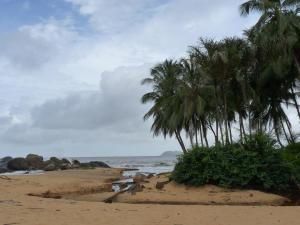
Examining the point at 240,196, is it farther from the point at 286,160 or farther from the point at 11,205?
the point at 11,205

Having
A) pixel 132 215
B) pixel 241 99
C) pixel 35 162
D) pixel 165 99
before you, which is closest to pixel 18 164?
pixel 35 162

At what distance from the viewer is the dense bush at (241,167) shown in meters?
19.5

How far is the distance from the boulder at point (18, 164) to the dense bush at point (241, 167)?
54285mm

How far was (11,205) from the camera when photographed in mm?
14047

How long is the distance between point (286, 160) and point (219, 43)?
1161 centimetres

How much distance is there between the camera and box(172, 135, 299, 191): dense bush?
19547mm

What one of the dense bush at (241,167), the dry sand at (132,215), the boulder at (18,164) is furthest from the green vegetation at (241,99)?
the boulder at (18,164)

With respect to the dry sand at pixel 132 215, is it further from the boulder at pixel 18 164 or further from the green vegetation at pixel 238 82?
the boulder at pixel 18 164

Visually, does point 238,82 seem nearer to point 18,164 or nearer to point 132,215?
point 132,215

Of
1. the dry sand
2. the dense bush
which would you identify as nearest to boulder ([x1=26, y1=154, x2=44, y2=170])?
the dense bush

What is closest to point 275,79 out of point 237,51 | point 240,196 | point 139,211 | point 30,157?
point 237,51

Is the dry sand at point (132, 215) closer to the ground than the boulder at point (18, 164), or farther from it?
closer to the ground

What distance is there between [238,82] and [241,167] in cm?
1461

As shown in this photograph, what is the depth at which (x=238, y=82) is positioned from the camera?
33.5 meters
